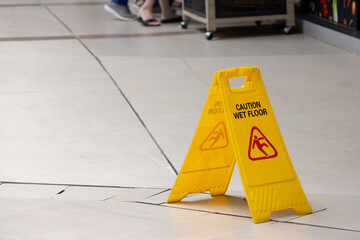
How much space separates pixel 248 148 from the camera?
274 centimetres

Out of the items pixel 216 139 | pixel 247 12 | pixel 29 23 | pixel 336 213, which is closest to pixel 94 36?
pixel 29 23

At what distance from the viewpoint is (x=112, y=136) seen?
404 centimetres

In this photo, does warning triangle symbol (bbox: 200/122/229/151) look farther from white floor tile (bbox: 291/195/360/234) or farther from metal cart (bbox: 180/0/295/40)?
metal cart (bbox: 180/0/295/40)

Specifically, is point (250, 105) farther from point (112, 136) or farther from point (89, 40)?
point (89, 40)

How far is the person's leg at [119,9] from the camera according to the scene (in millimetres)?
8484

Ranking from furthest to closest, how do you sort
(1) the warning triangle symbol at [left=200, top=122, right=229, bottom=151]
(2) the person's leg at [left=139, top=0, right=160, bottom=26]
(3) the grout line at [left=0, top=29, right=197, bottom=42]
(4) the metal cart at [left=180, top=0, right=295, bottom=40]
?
1. (2) the person's leg at [left=139, top=0, right=160, bottom=26]
2. (3) the grout line at [left=0, top=29, right=197, bottom=42]
3. (4) the metal cart at [left=180, top=0, right=295, bottom=40]
4. (1) the warning triangle symbol at [left=200, top=122, right=229, bottom=151]

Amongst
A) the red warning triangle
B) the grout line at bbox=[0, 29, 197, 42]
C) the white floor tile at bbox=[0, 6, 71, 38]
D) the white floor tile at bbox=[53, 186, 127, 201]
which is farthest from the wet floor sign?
the white floor tile at bbox=[0, 6, 71, 38]

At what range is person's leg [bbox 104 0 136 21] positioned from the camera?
8.48m

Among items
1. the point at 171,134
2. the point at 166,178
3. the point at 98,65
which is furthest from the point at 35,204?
the point at 98,65

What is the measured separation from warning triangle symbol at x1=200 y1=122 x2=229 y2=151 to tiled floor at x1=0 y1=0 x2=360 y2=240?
0.24 m

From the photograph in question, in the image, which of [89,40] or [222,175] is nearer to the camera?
[222,175]

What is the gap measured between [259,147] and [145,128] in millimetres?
1508

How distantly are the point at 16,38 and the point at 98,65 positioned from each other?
175 cm

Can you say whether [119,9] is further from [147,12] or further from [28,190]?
[28,190]
